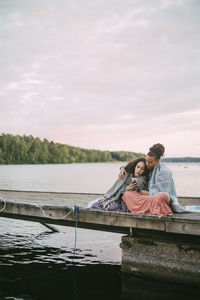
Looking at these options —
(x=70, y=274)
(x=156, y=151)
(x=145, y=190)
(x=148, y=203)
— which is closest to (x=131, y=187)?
(x=145, y=190)

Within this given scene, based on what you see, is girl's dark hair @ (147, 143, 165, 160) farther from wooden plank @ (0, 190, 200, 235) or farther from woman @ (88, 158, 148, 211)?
wooden plank @ (0, 190, 200, 235)

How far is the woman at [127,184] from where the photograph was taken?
6.84m

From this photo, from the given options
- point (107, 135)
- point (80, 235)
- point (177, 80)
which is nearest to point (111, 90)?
point (177, 80)

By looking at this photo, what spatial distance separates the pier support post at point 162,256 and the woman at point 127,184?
730mm

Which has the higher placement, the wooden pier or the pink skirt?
the pink skirt

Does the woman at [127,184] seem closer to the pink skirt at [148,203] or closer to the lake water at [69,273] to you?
the pink skirt at [148,203]

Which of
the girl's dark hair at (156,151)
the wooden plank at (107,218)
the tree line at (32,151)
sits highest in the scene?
the tree line at (32,151)

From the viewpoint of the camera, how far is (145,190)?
6.86m

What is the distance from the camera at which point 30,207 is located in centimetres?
775

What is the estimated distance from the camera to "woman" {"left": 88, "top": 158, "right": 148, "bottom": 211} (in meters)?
6.84

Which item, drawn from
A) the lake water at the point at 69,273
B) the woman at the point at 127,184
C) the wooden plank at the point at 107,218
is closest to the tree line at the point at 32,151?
the lake water at the point at 69,273

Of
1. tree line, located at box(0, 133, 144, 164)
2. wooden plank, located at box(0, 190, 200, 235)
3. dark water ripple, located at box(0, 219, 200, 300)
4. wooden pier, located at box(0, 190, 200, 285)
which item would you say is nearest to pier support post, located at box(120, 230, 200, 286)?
wooden pier, located at box(0, 190, 200, 285)

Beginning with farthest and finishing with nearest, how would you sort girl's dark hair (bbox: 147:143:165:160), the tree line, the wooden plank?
1. the tree line
2. girl's dark hair (bbox: 147:143:165:160)
3. the wooden plank

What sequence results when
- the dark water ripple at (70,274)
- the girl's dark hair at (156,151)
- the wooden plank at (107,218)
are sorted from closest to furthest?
1. the wooden plank at (107,218)
2. the dark water ripple at (70,274)
3. the girl's dark hair at (156,151)
